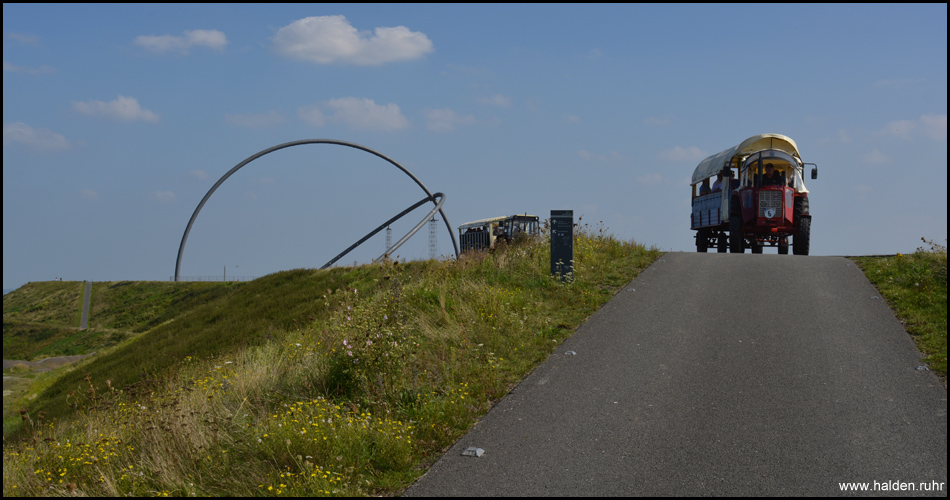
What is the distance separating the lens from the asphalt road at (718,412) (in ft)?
17.5

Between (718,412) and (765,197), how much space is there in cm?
1548

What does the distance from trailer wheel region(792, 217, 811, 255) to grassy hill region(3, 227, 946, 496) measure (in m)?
5.43

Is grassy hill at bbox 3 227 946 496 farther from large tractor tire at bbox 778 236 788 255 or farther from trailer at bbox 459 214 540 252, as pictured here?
trailer at bbox 459 214 540 252

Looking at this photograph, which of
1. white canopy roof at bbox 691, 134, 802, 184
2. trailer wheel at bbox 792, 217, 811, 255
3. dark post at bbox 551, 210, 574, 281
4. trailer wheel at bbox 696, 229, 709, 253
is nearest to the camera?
dark post at bbox 551, 210, 574, 281

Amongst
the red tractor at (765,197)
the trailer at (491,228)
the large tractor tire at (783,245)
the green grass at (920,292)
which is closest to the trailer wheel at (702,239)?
the red tractor at (765,197)

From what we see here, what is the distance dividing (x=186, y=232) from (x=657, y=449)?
41.5 meters

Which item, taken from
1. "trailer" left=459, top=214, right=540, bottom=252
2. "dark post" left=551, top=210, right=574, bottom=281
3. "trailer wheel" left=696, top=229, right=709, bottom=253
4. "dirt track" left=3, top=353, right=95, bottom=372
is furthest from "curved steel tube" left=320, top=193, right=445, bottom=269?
"dark post" left=551, top=210, right=574, bottom=281

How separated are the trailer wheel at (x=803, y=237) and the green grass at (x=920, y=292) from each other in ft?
16.2

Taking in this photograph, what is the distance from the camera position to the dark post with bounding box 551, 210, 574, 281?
12.5 metres

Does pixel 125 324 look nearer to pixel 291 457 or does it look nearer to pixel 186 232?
pixel 186 232

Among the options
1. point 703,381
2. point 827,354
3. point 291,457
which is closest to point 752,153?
point 827,354

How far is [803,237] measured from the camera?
19906mm

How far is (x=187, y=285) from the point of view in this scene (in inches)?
1804

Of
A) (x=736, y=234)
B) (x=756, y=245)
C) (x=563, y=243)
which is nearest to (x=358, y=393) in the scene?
(x=563, y=243)
